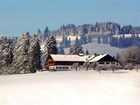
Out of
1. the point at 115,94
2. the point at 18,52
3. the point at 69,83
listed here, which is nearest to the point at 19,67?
the point at 18,52

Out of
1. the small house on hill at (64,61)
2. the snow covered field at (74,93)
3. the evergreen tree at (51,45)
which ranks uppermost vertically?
the evergreen tree at (51,45)

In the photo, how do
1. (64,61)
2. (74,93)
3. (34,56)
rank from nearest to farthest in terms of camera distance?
(74,93) < (34,56) < (64,61)

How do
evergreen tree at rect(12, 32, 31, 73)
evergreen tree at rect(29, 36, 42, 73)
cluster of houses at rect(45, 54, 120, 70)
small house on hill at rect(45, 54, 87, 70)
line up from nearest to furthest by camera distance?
evergreen tree at rect(29, 36, 42, 73) → evergreen tree at rect(12, 32, 31, 73) → small house on hill at rect(45, 54, 87, 70) → cluster of houses at rect(45, 54, 120, 70)

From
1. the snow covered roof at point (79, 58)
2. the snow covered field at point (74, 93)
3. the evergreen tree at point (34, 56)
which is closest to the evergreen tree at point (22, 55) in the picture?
the evergreen tree at point (34, 56)

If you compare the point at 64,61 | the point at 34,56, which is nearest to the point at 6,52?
the point at 34,56

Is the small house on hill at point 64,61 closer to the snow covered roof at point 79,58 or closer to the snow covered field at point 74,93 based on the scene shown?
the snow covered roof at point 79,58

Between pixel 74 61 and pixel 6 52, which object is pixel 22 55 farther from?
pixel 74 61

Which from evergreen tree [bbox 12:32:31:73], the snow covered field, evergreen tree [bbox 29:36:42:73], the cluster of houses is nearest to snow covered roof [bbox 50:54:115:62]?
the cluster of houses

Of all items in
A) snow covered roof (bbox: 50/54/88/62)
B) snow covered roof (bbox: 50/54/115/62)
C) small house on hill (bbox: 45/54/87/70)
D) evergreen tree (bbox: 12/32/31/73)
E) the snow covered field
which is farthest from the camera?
snow covered roof (bbox: 50/54/115/62)

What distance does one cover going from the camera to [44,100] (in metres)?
45.3

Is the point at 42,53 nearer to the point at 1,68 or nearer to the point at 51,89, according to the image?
the point at 1,68

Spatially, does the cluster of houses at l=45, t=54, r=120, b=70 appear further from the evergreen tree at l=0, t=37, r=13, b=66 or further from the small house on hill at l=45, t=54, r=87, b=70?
the evergreen tree at l=0, t=37, r=13, b=66

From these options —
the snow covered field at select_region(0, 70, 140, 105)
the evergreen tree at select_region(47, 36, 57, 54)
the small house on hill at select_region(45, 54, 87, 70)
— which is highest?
the evergreen tree at select_region(47, 36, 57, 54)

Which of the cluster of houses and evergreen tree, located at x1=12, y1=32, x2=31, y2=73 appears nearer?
evergreen tree, located at x1=12, y1=32, x2=31, y2=73
